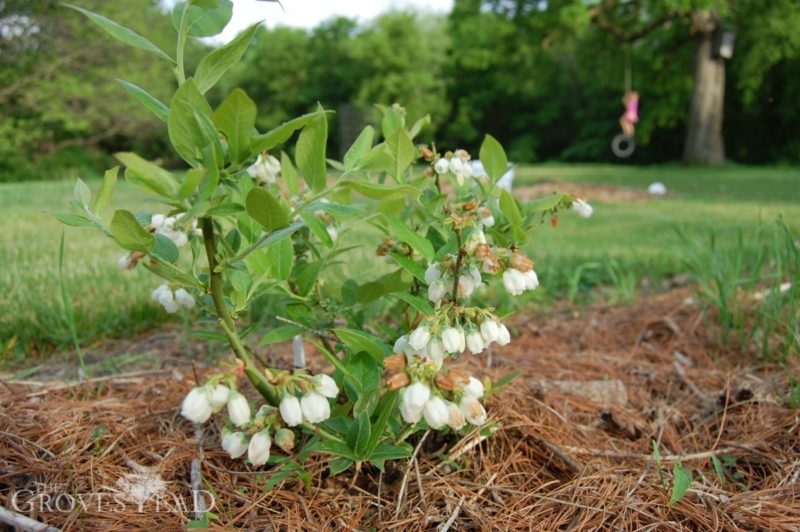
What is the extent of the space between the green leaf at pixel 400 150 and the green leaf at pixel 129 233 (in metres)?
0.36

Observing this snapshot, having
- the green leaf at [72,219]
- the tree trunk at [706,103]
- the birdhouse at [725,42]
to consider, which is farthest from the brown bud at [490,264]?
the tree trunk at [706,103]

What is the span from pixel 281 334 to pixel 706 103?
1761cm

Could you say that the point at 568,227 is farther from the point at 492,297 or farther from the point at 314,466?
the point at 314,466

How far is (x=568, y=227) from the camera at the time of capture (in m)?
5.08

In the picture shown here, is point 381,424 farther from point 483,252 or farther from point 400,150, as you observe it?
point 400,150

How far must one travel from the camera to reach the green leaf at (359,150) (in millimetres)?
981

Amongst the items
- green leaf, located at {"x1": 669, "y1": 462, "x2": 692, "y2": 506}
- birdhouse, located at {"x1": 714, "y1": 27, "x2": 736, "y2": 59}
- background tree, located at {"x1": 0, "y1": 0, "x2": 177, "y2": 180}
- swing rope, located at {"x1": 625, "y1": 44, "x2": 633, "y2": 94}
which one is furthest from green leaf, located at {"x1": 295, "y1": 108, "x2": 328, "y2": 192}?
swing rope, located at {"x1": 625, "y1": 44, "x2": 633, "y2": 94}

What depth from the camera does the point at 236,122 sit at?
2.62ft

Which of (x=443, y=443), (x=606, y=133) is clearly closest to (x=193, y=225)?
(x=443, y=443)

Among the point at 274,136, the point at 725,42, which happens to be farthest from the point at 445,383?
the point at 725,42

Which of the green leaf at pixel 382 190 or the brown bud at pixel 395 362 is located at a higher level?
the green leaf at pixel 382 190

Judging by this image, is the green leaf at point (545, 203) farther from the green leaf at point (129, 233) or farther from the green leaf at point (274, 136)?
the green leaf at point (129, 233)

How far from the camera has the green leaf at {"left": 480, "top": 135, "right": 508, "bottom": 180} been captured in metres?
1.11

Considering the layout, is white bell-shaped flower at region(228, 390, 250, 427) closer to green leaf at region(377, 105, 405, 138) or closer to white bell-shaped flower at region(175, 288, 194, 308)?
white bell-shaped flower at region(175, 288, 194, 308)
